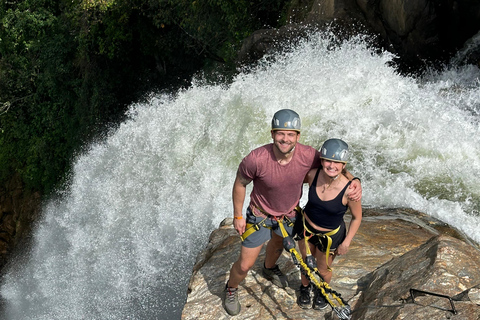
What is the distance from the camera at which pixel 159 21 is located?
1191cm

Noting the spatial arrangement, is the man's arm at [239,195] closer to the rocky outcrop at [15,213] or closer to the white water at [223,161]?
the white water at [223,161]

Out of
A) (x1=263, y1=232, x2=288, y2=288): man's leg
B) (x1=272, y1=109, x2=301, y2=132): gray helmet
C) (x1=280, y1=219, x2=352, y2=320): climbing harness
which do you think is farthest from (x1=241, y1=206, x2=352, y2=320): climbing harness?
(x1=272, y1=109, x2=301, y2=132): gray helmet

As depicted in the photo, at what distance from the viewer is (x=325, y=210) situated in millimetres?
2809

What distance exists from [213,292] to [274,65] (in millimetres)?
5490

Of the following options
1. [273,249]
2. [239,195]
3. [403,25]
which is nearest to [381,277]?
[273,249]

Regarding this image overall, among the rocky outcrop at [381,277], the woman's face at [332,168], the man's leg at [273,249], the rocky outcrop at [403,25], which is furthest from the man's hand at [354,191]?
the rocky outcrop at [403,25]

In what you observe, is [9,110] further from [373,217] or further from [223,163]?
[373,217]

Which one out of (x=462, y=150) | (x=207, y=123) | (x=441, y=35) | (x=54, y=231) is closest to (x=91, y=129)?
(x=54, y=231)

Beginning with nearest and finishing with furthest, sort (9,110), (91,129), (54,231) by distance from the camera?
(54,231) → (91,129) → (9,110)

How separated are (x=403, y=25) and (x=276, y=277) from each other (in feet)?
19.0

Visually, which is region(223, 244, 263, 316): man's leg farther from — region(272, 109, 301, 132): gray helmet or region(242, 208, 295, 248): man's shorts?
region(272, 109, 301, 132): gray helmet

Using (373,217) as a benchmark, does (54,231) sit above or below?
below

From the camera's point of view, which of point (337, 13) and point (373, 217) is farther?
point (337, 13)

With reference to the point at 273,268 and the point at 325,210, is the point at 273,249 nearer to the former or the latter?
the point at 273,268
